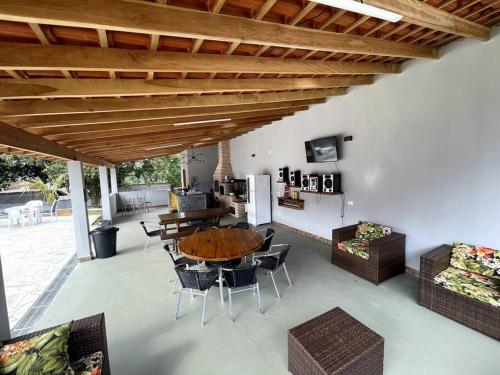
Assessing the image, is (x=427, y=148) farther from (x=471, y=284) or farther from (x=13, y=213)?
(x=13, y=213)

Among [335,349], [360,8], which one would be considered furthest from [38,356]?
[360,8]

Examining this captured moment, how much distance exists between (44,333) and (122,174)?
13714 millimetres

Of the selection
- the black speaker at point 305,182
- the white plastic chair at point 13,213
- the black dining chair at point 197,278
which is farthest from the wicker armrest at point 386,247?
the white plastic chair at point 13,213

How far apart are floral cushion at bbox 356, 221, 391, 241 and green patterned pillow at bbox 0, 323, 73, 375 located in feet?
14.5

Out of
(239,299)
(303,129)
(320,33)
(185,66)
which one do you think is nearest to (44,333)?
(239,299)

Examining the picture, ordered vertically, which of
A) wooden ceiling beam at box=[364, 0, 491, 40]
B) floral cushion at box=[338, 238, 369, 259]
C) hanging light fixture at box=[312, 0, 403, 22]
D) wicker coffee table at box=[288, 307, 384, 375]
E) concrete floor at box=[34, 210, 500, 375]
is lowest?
concrete floor at box=[34, 210, 500, 375]

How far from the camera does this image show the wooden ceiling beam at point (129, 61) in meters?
1.59

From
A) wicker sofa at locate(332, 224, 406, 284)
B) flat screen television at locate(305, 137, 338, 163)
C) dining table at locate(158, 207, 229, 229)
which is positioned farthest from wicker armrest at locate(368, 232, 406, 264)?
dining table at locate(158, 207, 229, 229)

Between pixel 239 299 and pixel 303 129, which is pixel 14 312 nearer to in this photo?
pixel 239 299

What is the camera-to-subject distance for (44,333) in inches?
67.9

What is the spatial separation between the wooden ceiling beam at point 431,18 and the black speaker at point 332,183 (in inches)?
115

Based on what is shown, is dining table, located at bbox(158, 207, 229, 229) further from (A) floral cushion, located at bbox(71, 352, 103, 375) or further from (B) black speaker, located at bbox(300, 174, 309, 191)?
(A) floral cushion, located at bbox(71, 352, 103, 375)

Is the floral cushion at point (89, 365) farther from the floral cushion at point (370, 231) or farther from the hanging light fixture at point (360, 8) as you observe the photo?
the floral cushion at point (370, 231)

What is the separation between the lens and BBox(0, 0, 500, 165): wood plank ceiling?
1.54 metres
